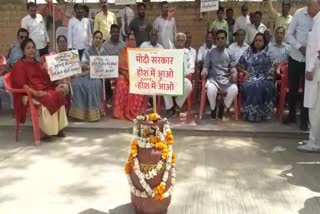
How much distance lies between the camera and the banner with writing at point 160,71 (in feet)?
13.8

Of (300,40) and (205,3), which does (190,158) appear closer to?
(300,40)

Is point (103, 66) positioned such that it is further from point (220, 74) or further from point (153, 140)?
point (153, 140)

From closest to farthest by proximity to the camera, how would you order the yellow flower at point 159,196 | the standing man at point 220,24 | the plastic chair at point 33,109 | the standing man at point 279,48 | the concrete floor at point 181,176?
the yellow flower at point 159,196 → the concrete floor at point 181,176 → the plastic chair at point 33,109 → the standing man at point 279,48 → the standing man at point 220,24

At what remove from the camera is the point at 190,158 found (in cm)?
551

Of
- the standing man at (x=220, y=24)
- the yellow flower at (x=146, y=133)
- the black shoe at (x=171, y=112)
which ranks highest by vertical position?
the standing man at (x=220, y=24)

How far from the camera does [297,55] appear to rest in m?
6.58

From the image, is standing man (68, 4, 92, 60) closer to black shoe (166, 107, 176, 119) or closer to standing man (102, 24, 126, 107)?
standing man (102, 24, 126, 107)

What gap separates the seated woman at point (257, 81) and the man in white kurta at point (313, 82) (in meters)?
1.35

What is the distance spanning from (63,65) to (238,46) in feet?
10.2

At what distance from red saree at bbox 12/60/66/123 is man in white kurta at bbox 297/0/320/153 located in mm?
3251

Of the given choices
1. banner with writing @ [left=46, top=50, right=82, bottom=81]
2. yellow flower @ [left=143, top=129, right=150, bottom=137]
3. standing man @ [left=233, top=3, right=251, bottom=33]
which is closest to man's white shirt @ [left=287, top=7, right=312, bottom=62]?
standing man @ [left=233, top=3, right=251, bottom=33]

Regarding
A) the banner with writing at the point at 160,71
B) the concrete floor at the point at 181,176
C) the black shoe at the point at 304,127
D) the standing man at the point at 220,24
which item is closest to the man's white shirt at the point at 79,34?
the standing man at the point at 220,24

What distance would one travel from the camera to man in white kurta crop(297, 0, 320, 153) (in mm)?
5516

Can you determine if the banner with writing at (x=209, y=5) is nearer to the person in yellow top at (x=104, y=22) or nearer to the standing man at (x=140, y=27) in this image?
the standing man at (x=140, y=27)
